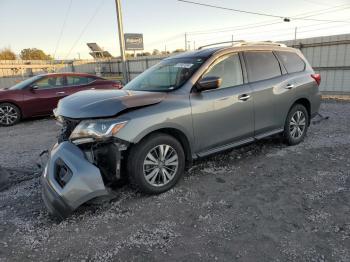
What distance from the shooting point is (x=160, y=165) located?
3.65m

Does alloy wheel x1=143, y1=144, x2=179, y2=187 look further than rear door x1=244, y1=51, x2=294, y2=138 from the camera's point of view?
No

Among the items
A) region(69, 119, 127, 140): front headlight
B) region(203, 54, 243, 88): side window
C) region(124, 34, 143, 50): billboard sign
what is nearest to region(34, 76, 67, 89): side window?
region(69, 119, 127, 140): front headlight

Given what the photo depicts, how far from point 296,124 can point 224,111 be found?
1993mm

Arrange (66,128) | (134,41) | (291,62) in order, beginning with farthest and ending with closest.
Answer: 1. (134,41)
2. (291,62)
3. (66,128)

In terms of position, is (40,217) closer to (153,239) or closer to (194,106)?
(153,239)

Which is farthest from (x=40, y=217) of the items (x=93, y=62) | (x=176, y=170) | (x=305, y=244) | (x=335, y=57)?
(x=93, y=62)

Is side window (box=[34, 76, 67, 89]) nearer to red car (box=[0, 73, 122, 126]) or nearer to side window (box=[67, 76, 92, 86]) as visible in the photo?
red car (box=[0, 73, 122, 126])

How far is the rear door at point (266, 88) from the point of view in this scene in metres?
4.57

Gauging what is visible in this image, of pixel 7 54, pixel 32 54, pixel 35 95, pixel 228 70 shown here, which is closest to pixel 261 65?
pixel 228 70

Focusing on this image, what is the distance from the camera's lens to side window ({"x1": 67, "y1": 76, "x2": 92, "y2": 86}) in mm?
9709

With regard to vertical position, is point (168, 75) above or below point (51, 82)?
above

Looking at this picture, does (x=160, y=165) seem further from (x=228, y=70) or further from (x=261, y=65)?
(x=261, y=65)

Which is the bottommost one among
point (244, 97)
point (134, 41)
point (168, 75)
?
point (244, 97)

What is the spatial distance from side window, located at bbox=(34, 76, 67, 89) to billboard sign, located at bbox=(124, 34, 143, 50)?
8.57m
